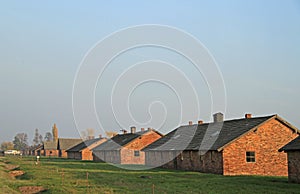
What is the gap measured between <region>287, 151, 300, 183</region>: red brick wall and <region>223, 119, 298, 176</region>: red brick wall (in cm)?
811

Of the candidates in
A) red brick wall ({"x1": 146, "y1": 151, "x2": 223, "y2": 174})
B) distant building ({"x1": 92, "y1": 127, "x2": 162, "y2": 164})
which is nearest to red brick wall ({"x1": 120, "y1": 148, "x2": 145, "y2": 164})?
distant building ({"x1": 92, "y1": 127, "x2": 162, "y2": 164})

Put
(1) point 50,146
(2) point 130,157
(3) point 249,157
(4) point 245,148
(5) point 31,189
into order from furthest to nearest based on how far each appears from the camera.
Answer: (1) point 50,146, (2) point 130,157, (3) point 249,157, (4) point 245,148, (5) point 31,189

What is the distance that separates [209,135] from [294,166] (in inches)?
593

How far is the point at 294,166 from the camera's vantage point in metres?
29.3

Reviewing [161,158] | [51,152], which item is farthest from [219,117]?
[51,152]

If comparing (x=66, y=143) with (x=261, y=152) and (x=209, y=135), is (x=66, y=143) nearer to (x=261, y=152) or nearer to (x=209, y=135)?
(x=209, y=135)

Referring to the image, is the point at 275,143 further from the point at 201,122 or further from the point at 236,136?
the point at 201,122

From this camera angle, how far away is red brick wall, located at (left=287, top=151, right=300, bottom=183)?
2886 centimetres

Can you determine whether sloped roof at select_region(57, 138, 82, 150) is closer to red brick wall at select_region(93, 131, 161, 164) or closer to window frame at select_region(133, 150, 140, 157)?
red brick wall at select_region(93, 131, 161, 164)

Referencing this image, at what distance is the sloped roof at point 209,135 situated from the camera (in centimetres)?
3909

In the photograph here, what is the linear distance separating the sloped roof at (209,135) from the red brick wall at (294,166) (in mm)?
8254

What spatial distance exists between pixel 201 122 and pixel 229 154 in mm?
16769

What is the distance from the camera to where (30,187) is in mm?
27234

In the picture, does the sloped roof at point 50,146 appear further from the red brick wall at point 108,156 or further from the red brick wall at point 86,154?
the red brick wall at point 108,156
